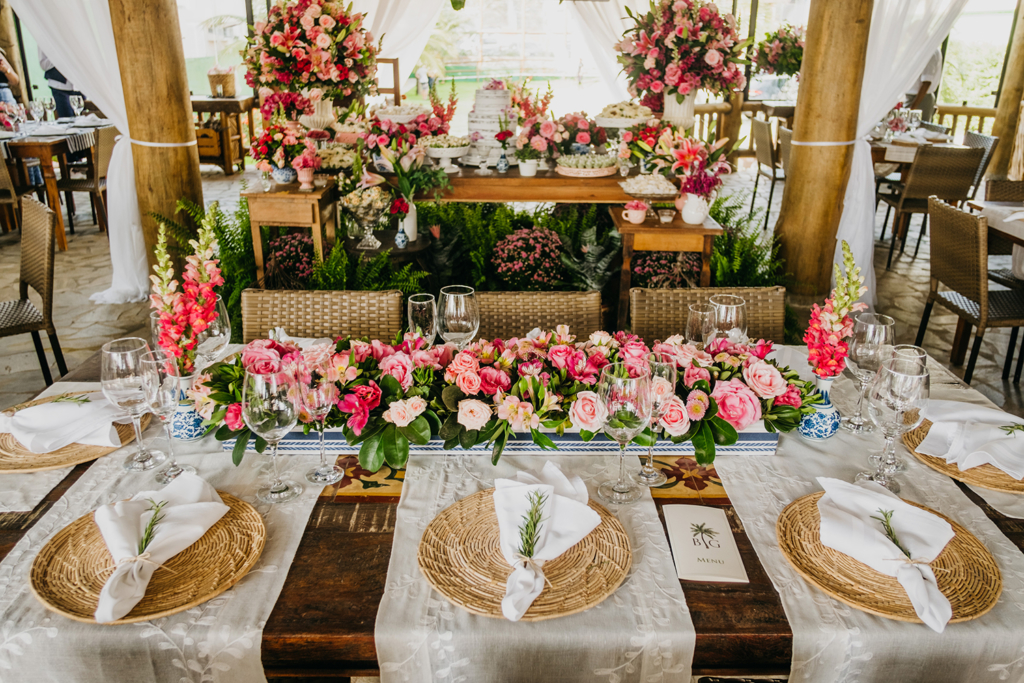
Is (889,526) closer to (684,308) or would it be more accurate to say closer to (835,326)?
(835,326)

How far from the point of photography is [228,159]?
762 cm

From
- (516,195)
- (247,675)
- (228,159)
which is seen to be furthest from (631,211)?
(228,159)

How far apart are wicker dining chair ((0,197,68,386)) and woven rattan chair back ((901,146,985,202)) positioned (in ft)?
15.4

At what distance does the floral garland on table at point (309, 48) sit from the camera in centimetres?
355

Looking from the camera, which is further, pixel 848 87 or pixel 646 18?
pixel 646 18

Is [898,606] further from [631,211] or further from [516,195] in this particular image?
[516,195]

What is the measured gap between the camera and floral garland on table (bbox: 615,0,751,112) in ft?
12.0

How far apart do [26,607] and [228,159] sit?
7408 mm

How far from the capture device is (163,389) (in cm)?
125

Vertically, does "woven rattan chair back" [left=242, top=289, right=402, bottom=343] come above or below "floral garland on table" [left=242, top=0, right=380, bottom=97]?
below

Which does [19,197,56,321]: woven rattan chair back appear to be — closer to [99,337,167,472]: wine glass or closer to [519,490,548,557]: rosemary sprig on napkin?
[99,337,167,472]: wine glass

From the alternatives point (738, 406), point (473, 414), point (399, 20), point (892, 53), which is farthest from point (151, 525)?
point (399, 20)

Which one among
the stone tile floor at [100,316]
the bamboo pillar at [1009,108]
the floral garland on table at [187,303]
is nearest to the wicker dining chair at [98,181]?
the stone tile floor at [100,316]

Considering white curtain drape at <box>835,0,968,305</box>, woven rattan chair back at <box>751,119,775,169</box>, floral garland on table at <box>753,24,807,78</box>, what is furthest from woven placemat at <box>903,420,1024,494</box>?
floral garland on table at <box>753,24,807,78</box>
